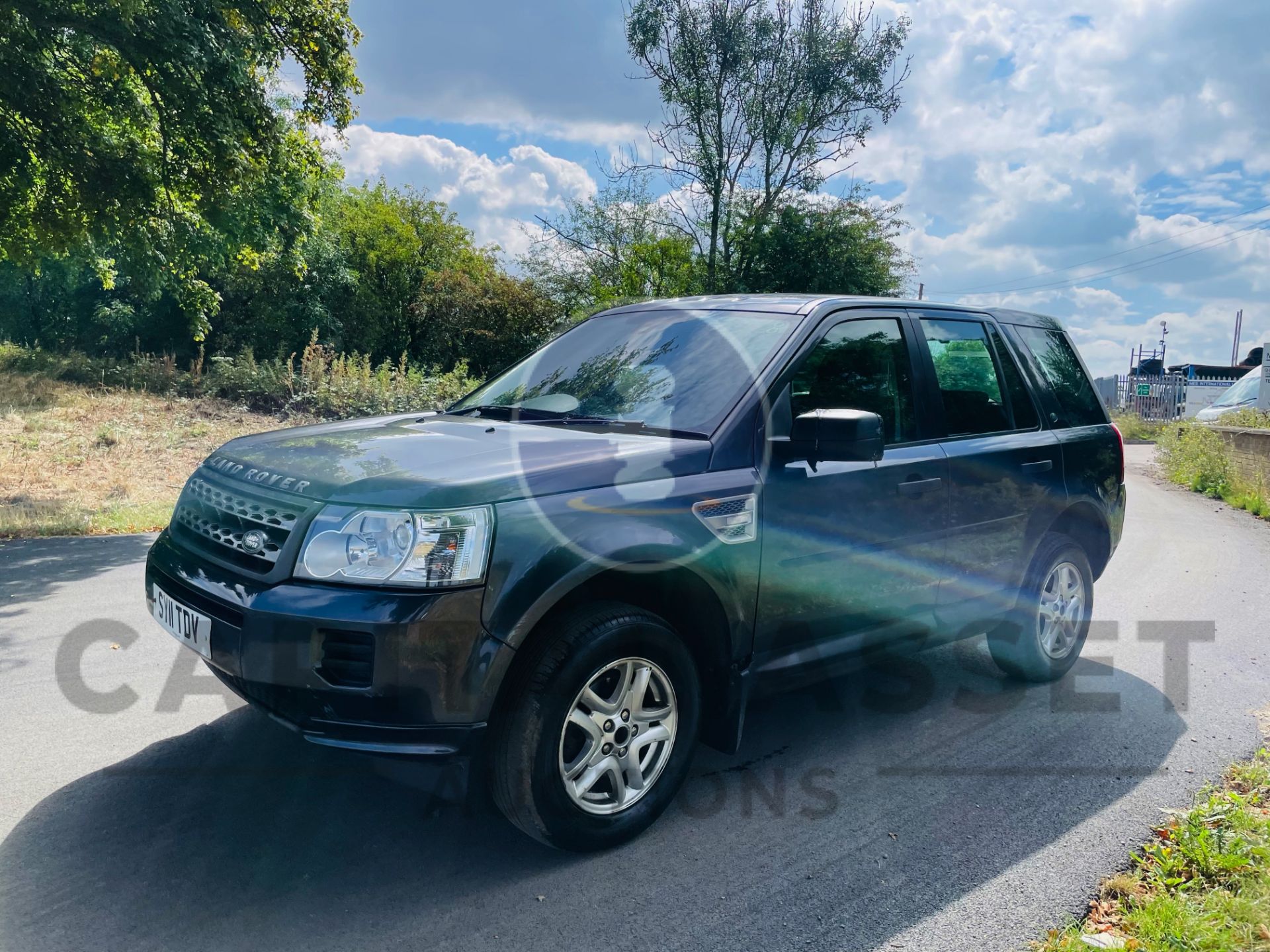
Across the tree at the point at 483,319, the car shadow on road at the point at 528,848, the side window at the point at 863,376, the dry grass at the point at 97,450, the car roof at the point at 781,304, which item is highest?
the tree at the point at 483,319

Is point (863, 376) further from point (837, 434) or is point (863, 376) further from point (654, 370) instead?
point (654, 370)

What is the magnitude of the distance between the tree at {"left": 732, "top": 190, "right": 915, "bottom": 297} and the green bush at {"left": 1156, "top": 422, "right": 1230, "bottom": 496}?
9855 mm

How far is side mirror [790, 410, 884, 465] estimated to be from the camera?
3.30 m

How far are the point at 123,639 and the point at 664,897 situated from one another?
3845 millimetres

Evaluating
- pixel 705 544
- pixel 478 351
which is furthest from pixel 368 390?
pixel 705 544

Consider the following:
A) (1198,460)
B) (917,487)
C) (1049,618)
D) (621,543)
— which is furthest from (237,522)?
(1198,460)

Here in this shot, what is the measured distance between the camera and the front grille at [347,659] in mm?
2643

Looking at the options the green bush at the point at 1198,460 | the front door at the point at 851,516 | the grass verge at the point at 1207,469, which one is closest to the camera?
the front door at the point at 851,516

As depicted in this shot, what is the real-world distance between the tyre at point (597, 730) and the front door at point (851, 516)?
1.48 ft

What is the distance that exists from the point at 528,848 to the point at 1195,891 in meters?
2.20

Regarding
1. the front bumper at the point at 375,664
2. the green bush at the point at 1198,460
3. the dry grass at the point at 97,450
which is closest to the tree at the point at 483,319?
the dry grass at the point at 97,450

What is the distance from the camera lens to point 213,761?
3670 millimetres

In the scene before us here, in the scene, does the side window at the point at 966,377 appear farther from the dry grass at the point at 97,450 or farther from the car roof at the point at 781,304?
the dry grass at the point at 97,450

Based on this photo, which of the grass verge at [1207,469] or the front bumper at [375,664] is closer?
the front bumper at [375,664]
